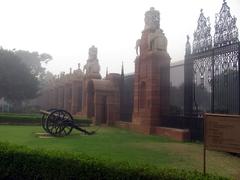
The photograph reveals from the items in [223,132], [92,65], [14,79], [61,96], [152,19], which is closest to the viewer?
[223,132]

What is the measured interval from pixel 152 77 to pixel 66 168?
32.9 feet

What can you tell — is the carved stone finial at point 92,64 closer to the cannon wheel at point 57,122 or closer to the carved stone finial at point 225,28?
the cannon wheel at point 57,122

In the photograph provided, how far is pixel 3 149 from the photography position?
6.45 metres

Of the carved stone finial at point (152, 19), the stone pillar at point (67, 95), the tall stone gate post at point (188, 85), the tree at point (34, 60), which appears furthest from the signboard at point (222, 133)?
the tree at point (34, 60)

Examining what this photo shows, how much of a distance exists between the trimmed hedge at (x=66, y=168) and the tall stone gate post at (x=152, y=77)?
30.1ft

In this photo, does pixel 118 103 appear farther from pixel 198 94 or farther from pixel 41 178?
pixel 41 178

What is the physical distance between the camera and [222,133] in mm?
6004

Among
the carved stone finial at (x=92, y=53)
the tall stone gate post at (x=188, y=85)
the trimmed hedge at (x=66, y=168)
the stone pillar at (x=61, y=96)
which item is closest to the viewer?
the trimmed hedge at (x=66, y=168)

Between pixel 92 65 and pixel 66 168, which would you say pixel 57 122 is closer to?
pixel 66 168

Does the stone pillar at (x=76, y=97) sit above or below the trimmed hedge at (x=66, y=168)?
above

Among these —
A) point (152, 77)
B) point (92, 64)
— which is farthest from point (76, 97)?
point (152, 77)

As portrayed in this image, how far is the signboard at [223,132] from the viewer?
19.2 feet

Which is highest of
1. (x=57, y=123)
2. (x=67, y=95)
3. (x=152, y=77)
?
(x=152, y=77)

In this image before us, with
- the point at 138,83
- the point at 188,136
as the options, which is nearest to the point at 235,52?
the point at 188,136
